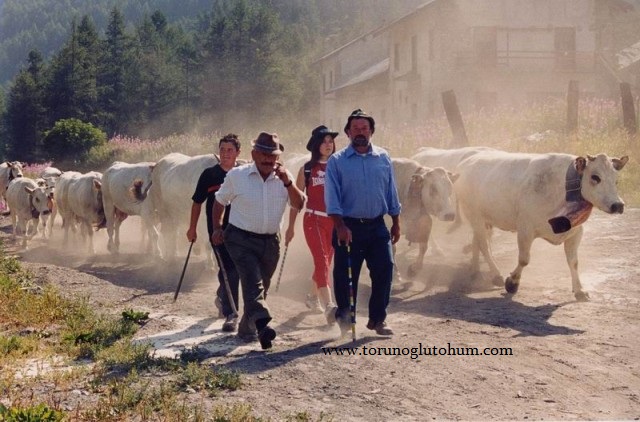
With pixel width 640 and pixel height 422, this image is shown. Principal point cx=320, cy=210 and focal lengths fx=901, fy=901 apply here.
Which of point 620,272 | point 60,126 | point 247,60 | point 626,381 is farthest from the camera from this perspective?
point 247,60

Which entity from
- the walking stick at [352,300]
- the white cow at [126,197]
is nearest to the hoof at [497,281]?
the walking stick at [352,300]

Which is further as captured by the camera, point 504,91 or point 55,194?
point 504,91

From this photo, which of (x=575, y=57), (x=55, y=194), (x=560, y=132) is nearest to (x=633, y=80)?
(x=575, y=57)

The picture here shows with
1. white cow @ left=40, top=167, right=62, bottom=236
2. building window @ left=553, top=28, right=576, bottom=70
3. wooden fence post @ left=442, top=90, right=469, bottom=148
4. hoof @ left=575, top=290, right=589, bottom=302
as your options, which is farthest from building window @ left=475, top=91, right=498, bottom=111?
hoof @ left=575, top=290, right=589, bottom=302

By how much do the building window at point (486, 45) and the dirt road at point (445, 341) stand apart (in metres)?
25.6

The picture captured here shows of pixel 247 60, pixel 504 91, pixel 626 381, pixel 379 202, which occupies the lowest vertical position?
pixel 626 381

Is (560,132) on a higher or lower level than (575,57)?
lower

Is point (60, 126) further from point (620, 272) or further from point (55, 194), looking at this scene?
point (620, 272)

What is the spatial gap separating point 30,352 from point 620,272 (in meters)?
8.14

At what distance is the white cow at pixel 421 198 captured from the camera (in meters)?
13.1

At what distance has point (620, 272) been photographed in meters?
12.7

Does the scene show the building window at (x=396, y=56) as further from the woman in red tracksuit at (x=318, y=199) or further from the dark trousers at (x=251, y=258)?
the dark trousers at (x=251, y=258)

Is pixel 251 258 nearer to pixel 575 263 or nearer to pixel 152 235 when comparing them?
pixel 575 263

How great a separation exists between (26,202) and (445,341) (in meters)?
15.6
